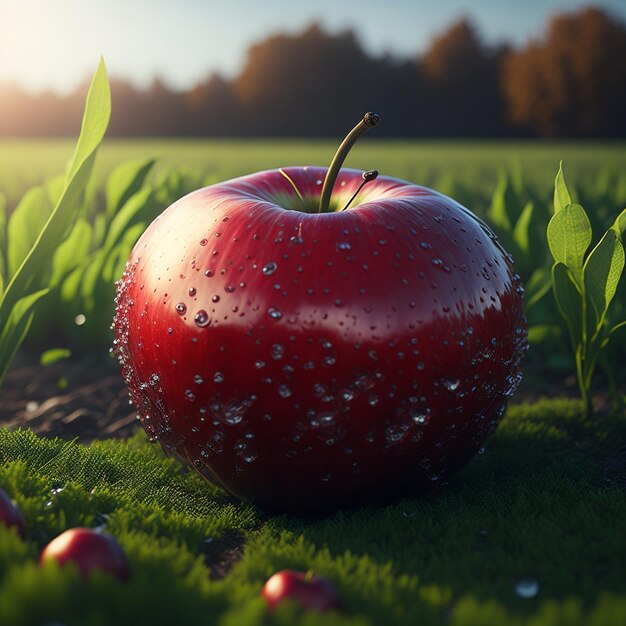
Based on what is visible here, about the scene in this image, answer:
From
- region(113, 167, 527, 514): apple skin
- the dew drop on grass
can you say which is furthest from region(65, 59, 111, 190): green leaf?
the dew drop on grass

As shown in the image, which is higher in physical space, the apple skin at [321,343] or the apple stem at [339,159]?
the apple stem at [339,159]

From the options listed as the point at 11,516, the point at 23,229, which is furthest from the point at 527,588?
the point at 23,229

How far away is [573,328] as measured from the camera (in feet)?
9.90

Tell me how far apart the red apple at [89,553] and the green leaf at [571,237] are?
1.77m

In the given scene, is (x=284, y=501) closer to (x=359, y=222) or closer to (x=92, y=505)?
(x=92, y=505)

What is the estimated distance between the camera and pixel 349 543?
2.12 metres

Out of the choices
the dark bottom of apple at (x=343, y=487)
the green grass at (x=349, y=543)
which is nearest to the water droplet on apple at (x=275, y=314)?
the dark bottom of apple at (x=343, y=487)

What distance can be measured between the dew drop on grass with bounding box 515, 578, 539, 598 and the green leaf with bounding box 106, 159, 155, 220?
9.14 ft

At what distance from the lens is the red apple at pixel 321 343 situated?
2.12 metres

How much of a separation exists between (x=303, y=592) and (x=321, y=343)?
705mm

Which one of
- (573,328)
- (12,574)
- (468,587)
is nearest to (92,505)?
(12,574)

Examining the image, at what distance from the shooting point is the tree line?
36.1 m

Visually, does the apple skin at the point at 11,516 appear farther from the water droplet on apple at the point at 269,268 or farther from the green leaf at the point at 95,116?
the green leaf at the point at 95,116

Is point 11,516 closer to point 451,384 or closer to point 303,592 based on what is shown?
point 303,592
